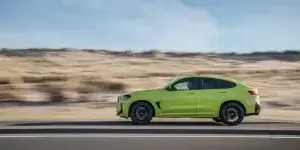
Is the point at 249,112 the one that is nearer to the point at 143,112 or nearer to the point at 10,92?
the point at 143,112

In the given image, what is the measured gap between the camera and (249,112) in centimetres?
1923

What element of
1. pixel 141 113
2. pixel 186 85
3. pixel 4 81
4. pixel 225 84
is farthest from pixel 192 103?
pixel 4 81

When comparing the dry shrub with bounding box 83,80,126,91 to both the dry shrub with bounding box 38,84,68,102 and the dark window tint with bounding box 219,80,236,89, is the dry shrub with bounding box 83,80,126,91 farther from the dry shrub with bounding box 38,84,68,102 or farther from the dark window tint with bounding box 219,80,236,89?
the dark window tint with bounding box 219,80,236,89

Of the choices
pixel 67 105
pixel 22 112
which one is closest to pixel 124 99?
pixel 22 112

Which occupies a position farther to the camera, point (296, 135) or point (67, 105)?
point (67, 105)

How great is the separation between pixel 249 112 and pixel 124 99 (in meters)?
3.52

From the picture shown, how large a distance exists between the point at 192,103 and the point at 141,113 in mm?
1461

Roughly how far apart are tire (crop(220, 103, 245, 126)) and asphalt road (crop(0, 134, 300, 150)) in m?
3.39

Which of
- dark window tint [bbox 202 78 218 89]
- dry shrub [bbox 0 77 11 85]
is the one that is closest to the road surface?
dark window tint [bbox 202 78 218 89]

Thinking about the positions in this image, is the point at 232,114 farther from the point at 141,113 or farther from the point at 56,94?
the point at 56,94

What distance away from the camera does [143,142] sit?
47.1ft

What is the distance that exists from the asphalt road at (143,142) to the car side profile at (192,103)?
338 cm

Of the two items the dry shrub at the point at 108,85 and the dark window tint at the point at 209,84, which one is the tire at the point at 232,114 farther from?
the dry shrub at the point at 108,85

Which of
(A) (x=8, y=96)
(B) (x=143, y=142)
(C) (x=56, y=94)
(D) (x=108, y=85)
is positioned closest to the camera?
(B) (x=143, y=142)
